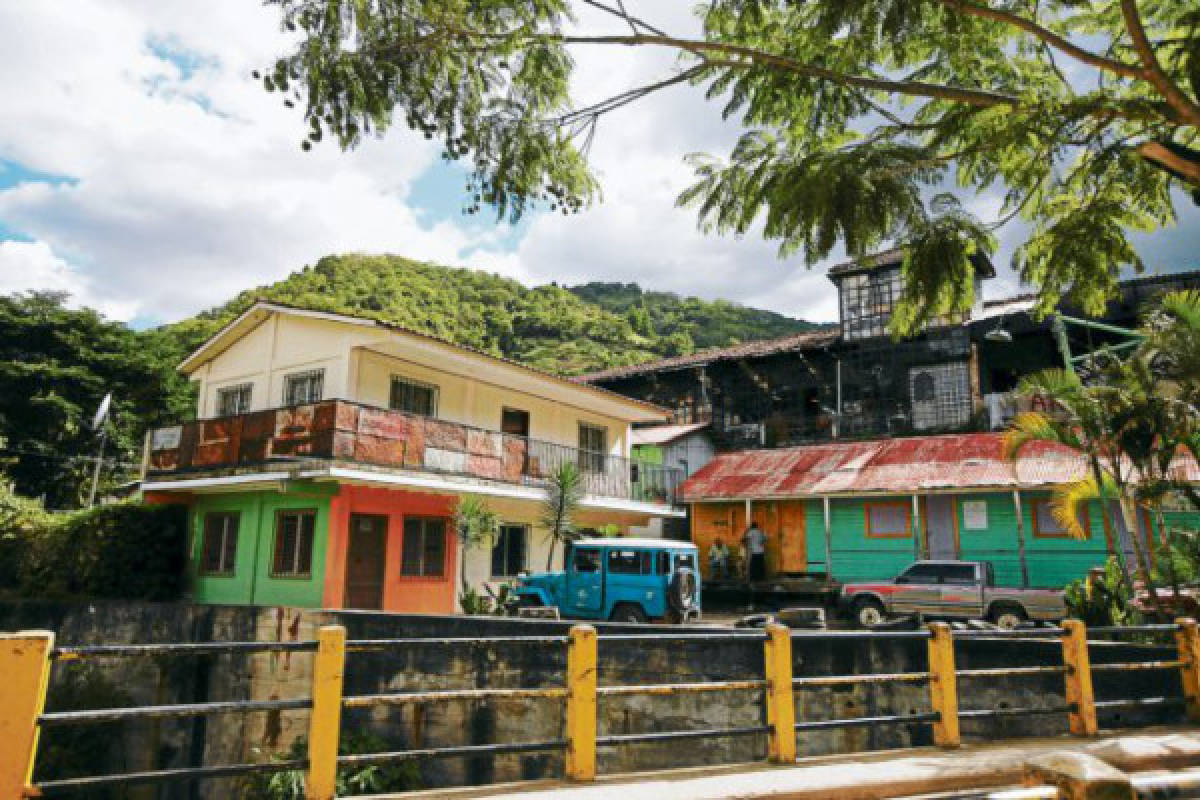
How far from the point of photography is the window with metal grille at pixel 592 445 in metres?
23.0

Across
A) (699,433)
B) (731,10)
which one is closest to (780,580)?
(699,433)

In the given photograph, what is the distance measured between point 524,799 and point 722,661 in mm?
4513

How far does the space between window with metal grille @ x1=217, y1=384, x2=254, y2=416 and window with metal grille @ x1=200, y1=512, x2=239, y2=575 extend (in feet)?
9.20

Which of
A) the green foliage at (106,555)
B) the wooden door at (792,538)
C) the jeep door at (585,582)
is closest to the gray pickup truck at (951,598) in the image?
the jeep door at (585,582)

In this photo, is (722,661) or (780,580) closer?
(722,661)

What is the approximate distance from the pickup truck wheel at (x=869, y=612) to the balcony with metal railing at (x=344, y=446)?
8.06m

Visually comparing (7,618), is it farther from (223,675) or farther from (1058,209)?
(1058,209)

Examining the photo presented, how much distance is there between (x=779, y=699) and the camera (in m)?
5.68

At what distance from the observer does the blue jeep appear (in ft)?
50.8

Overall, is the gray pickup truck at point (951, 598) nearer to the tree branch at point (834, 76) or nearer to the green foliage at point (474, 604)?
the green foliage at point (474, 604)

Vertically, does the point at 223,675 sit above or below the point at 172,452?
below

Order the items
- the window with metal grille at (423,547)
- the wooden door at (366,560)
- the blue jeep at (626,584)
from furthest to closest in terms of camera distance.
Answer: the window with metal grille at (423,547), the wooden door at (366,560), the blue jeep at (626,584)

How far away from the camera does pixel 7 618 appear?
17812mm

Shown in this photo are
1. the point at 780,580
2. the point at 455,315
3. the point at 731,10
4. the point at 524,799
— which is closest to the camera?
the point at 524,799
